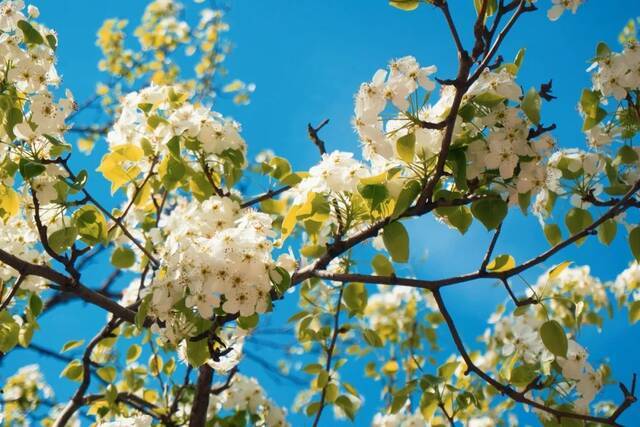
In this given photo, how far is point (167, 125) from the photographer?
2.75 metres

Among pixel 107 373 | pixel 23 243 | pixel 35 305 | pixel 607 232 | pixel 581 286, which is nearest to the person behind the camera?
pixel 607 232

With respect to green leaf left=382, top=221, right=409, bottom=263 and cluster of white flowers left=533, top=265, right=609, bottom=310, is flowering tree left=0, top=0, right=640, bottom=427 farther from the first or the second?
cluster of white flowers left=533, top=265, right=609, bottom=310

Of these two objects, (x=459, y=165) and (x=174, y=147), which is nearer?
(x=459, y=165)

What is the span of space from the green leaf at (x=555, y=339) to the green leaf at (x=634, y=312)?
103cm

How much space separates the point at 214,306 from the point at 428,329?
366 cm

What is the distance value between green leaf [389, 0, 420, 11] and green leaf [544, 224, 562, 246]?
39.1 inches

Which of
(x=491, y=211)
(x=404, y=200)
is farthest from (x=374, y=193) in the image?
(x=491, y=211)

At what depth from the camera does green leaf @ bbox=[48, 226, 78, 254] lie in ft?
7.60

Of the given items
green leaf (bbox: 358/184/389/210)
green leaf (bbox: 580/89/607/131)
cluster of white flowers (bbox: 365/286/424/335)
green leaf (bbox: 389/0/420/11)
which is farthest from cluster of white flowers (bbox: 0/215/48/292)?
cluster of white flowers (bbox: 365/286/424/335)

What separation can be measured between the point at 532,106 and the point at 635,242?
2.42ft

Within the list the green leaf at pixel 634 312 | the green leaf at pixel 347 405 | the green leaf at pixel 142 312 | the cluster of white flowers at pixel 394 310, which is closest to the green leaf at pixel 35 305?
the green leaf at pixel 142 312

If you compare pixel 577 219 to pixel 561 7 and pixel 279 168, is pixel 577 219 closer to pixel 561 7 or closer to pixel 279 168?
pixel 561 7

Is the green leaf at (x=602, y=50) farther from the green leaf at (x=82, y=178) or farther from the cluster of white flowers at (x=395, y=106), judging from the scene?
the green leaf at (x=82, y=178)

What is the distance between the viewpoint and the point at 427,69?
220cm
